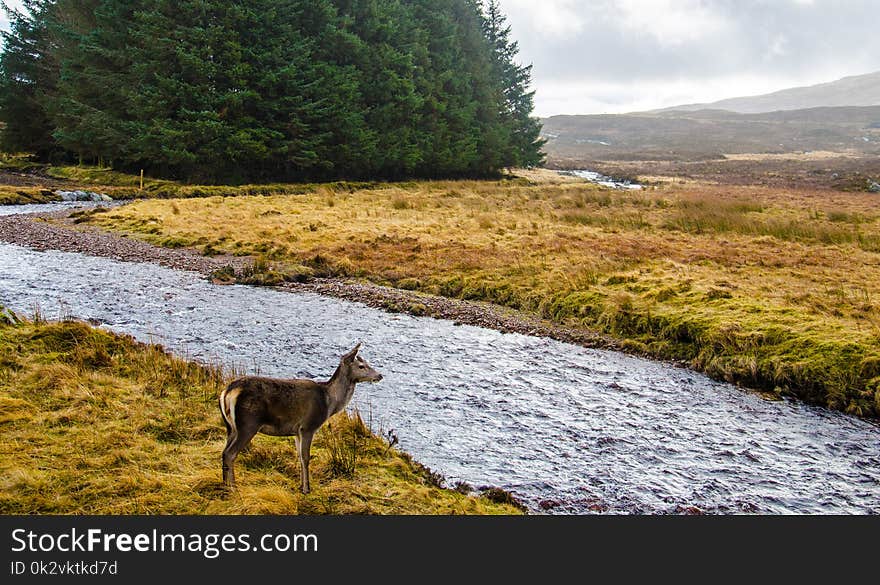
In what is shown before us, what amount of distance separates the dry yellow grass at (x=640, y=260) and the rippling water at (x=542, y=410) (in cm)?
131

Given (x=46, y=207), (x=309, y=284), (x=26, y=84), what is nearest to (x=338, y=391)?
(x=309, y=284)

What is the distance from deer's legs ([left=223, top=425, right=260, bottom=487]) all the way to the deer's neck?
739 millimetres

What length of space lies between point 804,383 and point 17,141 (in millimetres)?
63316

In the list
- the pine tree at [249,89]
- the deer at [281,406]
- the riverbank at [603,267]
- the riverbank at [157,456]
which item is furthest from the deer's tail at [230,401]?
the pine tree at [249,89]

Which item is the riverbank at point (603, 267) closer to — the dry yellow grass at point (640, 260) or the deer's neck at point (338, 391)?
the dry yellow grass at point (640, 260)

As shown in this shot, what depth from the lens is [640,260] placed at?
19625mm

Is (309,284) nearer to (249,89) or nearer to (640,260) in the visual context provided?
(640,260)

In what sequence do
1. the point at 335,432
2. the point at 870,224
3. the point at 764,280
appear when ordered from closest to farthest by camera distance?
the point at 335,432 → the point at 764,280 → the point at 870,224

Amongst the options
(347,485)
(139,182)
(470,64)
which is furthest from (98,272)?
(470,64)

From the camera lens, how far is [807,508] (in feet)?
22.6

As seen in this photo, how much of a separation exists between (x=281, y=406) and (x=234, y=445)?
531 millimetres

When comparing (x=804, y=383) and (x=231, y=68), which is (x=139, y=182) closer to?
(x=231, y=68)

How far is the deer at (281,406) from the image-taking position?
17.7ft

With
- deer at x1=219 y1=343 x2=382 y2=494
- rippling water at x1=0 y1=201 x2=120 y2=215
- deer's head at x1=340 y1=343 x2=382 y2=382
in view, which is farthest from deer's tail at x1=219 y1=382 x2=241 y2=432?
rippling water at x1=0 y1=201 x2=120 y2=215
